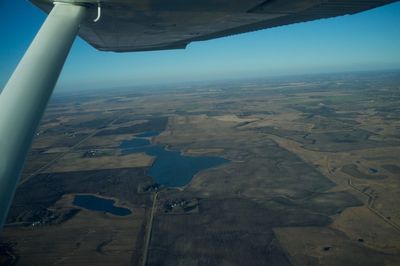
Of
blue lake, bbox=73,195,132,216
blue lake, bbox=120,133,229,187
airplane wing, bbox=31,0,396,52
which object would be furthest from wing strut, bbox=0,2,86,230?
blue lake, bbox=120,133,229,187

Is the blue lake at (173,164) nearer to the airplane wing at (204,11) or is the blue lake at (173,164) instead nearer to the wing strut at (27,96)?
the airplane wing at (204,11)

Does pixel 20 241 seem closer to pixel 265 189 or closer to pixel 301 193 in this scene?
pixel 265 189

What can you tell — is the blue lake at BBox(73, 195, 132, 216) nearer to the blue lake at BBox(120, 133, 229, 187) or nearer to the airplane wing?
the blue lake at BBox(120, 133, 229, 187)

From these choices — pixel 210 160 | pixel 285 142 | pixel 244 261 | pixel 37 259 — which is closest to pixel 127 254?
pixel 37 259

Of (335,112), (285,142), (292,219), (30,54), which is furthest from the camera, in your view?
(335,112)

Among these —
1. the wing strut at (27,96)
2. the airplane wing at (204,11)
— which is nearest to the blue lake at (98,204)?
the airplane wing at (204,11)

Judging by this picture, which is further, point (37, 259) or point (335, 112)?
point (335, 112)

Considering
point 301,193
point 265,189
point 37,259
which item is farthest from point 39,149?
point 301,193

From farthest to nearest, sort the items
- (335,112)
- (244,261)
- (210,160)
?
(335,112) → (210,160) → (244,261)

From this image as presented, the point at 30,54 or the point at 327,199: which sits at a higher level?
the point at 30,54
